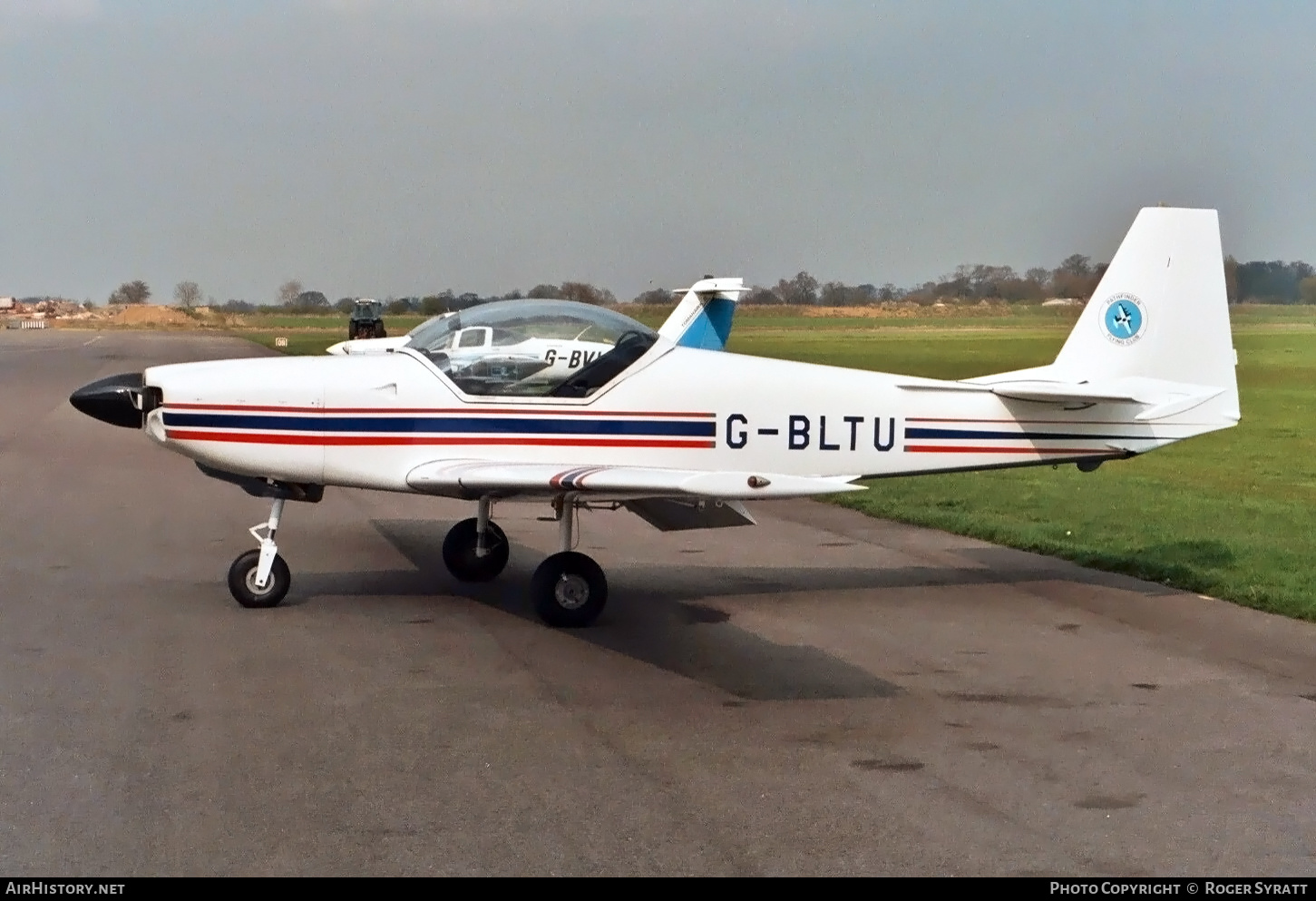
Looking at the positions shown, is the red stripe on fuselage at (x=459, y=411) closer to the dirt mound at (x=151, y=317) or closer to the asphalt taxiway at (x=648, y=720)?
the asphalt taxiway at (x=648, y=720)

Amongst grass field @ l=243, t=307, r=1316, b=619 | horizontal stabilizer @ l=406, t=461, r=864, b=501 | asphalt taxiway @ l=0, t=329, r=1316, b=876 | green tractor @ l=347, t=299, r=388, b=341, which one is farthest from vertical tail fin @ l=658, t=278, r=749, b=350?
green tractor @ l=347, t=299, r=388, b=341

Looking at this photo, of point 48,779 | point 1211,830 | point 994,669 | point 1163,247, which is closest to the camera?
point 1211,830

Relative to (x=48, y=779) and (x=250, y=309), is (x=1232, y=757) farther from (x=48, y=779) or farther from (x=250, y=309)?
(x=250, y=309)

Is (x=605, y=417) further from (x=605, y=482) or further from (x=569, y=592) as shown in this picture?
(x=605, y=482)

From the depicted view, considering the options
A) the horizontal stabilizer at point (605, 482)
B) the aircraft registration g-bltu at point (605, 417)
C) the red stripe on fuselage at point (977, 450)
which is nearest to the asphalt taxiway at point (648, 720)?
the aircraft registration g-bltu at point (605, 417)

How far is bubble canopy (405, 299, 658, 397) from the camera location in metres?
8.93

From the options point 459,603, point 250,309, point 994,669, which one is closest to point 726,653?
point 994,669

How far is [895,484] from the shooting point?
55.0 feet

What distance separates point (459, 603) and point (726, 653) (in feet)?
7.05

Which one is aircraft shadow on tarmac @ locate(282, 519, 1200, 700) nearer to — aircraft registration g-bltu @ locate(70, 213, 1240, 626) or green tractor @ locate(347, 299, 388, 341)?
aircraft registration g-bltu @ locate(70, 213, 1240, 626)

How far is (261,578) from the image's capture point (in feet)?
28.9

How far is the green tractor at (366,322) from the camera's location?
2291 inches

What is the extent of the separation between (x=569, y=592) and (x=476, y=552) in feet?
5.04

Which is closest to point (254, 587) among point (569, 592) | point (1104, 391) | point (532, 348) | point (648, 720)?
point (569, 592)
